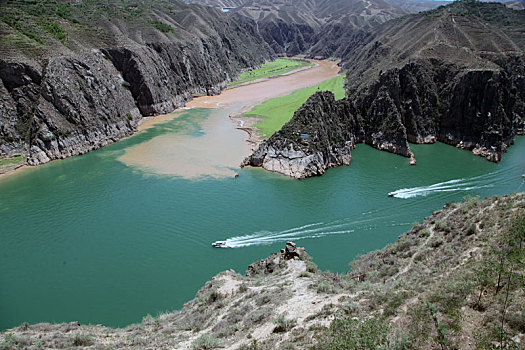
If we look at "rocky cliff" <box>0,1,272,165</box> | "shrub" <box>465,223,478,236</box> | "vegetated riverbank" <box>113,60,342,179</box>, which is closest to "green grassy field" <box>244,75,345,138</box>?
"vegetated riverbank" <box>113,60,342,179</box>

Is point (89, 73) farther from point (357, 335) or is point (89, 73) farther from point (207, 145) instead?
point (357, 335)

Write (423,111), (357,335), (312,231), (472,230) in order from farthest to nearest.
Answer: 1. (423,111)
2. (312,231)
3. (472,230)
4. (357,335)

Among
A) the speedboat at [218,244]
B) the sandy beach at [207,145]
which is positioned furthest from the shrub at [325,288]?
the sandy beach at [207,145]

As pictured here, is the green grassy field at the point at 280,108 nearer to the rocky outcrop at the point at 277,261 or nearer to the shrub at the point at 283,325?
the rocky outcrop at the point at 277,261

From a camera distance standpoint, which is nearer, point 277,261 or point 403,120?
point 277,261

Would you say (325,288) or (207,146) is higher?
(207,146)

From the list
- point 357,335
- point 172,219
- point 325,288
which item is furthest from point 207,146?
point 357,335
